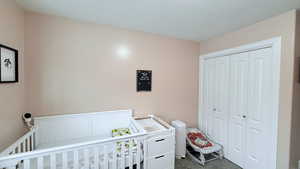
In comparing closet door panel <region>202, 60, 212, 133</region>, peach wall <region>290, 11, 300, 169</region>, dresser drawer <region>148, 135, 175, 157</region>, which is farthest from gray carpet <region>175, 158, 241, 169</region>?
peach wall <region>290, 11, 300, 169</region>

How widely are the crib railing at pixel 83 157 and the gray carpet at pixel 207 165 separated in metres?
0.83

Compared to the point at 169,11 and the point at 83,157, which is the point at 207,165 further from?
the point at 169,11

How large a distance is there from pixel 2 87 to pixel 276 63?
10.4 feet

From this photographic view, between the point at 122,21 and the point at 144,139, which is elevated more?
the point at 122,21

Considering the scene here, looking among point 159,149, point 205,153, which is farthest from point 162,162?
point 205,153

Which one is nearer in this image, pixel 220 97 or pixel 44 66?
pixel 44 66

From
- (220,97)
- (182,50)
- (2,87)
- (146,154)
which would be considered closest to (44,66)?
(2,87)

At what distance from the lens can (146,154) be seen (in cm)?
174

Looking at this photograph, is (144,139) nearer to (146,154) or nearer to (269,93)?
(146,154)

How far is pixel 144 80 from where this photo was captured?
240cm

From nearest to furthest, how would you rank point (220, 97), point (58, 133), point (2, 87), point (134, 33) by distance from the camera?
point (2, 87)
point (58, 133)
point (134, 33)
point (220, 97)

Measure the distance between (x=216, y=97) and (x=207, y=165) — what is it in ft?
4.05

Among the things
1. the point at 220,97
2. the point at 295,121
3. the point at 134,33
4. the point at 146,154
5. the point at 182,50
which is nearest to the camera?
the point at 295,121

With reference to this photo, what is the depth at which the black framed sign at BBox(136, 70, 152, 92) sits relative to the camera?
2.36 metres
